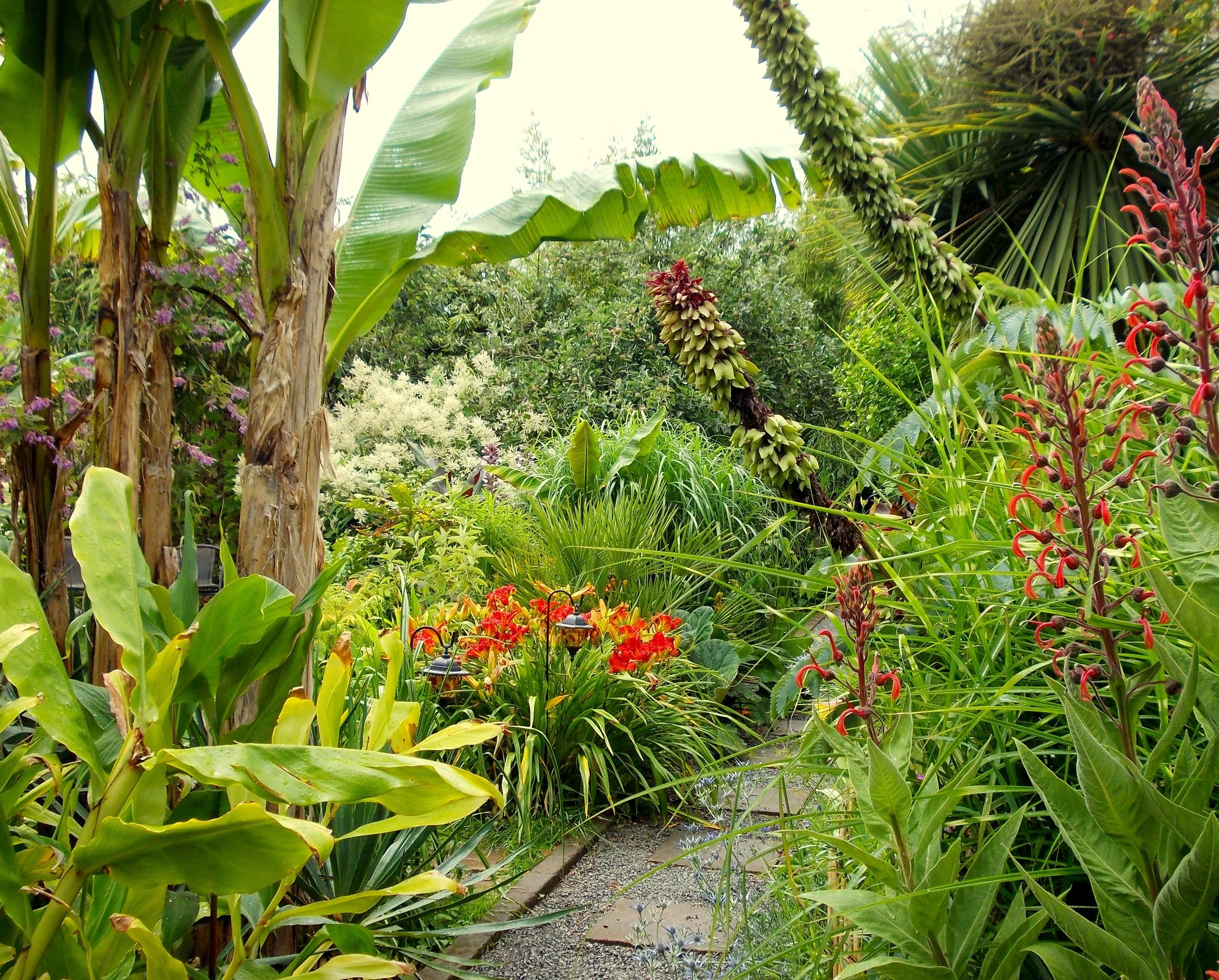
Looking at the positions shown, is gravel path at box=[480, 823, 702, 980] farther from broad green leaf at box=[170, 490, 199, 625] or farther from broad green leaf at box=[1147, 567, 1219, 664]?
broad green leaf at box=[1147, 567, 1219, 664]

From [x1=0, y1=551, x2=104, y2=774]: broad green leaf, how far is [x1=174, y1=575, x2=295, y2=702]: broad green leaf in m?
0.20

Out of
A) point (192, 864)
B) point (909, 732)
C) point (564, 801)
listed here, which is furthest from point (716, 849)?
point (192, 864)

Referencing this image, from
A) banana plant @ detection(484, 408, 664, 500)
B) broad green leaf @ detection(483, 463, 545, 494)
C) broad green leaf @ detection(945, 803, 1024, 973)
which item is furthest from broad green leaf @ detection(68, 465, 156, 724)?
broad green leaf @ detection(483, 463, 545, 494)

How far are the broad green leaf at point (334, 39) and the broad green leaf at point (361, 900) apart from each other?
6.17 feet

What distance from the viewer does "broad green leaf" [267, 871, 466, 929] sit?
1314 millimetres

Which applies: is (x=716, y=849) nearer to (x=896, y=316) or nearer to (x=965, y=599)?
(x=965, y=599)

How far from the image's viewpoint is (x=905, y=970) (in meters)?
1.02

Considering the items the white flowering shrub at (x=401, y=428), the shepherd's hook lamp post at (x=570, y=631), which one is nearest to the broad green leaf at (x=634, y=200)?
the shepherd's hook lamp post at (x=570, y=631)

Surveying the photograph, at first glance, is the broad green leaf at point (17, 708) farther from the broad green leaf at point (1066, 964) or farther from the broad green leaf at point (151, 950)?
the broad green leaf at point (1066, 964)

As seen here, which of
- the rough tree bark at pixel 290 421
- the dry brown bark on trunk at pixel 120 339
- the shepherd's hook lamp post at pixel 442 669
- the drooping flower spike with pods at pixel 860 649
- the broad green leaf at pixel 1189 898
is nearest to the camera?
the broad green leaf at pixel 1189 898

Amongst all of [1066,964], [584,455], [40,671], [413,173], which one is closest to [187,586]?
[40,671]

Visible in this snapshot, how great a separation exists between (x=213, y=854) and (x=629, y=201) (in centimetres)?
364

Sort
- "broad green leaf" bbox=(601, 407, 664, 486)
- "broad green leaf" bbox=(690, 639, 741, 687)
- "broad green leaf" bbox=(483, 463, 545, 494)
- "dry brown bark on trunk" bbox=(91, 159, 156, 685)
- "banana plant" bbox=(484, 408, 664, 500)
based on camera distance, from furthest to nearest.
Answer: "broad green leaf" bbox=(483, 463, 545, 494), "broad green leaf" bbox=(601, 407, 664, 486), "banana plant" bbox=(484, 408, 664, 500), "broad green leaf" bbox=(690, 639, 741, 687), "dry brown bark on trunk" bbox=(91, 159, 156, 685)

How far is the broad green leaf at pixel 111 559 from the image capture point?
4.00 feet
